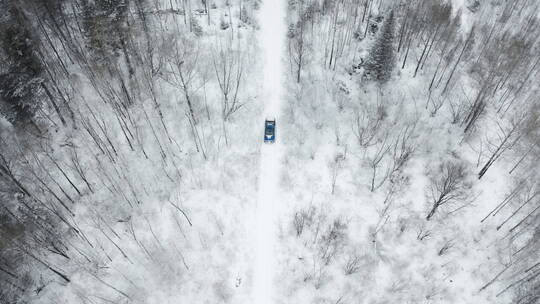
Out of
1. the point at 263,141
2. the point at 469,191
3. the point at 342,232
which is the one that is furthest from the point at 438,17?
the point at 342,232

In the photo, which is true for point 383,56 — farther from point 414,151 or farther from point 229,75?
point 229,75

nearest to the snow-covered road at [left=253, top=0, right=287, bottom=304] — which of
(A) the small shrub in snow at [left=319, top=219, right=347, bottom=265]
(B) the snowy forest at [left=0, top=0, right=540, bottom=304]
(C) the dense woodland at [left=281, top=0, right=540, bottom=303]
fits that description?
(B) the snowy forest at [left=0, top=0, right=540, bottom=304]

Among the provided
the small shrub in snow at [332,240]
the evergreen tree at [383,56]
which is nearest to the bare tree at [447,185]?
the small shrub in snow at [332,240]

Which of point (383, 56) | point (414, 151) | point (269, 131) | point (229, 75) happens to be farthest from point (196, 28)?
point (414, 151)

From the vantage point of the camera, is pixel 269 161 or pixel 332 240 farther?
pixel 269 161

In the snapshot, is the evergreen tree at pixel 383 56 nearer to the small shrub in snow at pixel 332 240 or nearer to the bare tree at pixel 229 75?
the bare tree at pixel 229 75
